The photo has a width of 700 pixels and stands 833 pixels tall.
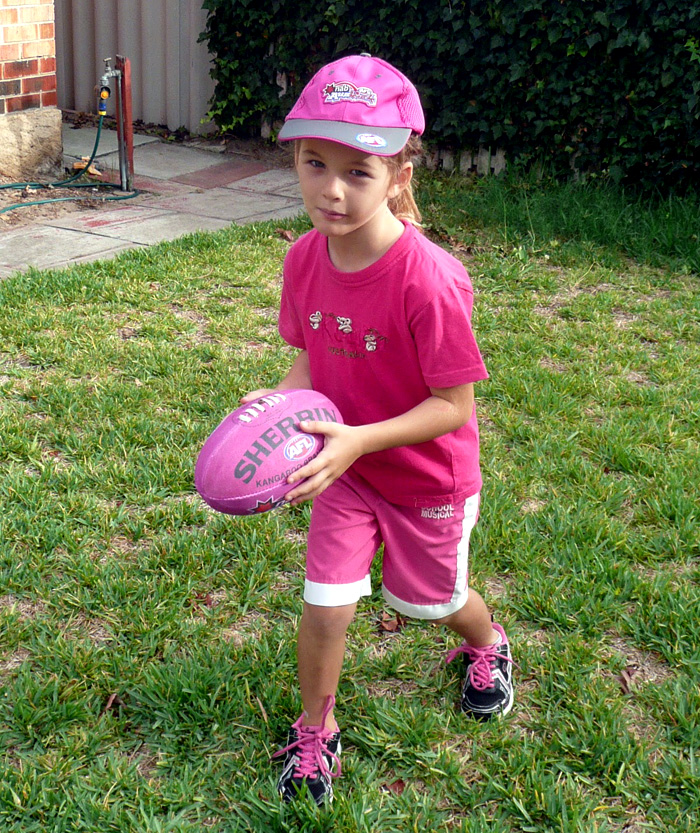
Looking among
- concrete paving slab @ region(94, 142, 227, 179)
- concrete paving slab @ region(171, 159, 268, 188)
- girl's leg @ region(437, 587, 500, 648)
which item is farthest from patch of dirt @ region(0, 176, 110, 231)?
girl's leg @ region(437, 587, 500, 648)

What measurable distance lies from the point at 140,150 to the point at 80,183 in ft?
5.62

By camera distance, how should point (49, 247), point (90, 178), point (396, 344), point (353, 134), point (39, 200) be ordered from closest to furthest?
point (353, 134)
point (396, 344)
point (49, 247)
point (39, 200)
point (90, 178)

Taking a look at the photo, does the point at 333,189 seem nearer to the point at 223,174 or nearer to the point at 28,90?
the point at 28,90

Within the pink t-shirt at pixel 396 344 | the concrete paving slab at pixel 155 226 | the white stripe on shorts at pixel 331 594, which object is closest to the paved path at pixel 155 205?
the concrete paving slab at pixel 155 226

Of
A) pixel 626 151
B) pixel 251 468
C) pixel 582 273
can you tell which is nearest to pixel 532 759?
pixel 251 468

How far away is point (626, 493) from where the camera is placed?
3.51 metres

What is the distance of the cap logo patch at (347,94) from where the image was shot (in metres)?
2.03

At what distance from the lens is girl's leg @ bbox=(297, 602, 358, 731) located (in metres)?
2.20

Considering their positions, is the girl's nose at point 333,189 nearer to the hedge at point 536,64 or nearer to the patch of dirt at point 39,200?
the patch of dirt at point 39,200

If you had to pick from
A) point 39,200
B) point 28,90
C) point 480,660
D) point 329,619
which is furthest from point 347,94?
point 28,90

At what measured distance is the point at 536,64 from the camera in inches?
285

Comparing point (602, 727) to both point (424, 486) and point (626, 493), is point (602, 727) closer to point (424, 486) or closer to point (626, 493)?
point (424, 486)

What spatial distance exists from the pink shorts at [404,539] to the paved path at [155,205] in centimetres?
387

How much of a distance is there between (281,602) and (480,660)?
668mm
